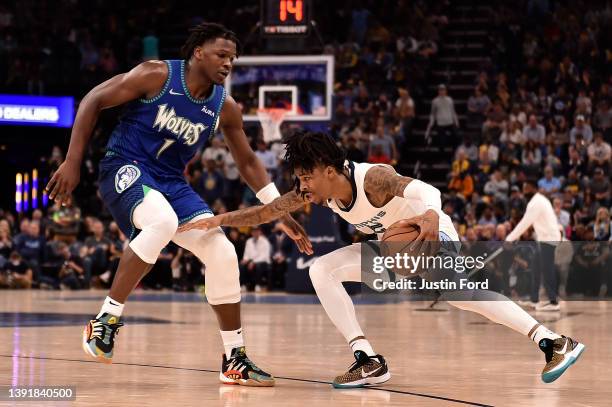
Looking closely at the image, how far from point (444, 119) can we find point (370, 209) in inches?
603

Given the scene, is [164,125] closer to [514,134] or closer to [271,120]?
[271,120]

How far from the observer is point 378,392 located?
251 inches

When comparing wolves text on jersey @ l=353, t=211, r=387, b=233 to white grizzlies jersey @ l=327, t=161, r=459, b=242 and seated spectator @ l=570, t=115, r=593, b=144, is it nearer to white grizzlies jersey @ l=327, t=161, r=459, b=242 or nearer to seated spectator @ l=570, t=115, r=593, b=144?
white grizzlies jersey @ l=327, t=161, r=459, b=242

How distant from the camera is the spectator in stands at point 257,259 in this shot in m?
18.7

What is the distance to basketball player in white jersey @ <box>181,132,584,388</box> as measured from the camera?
642 cm

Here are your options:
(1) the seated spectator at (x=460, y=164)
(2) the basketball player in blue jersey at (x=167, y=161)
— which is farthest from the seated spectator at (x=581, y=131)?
(2) the basketball player in blue jersey at (x=167, y=161)

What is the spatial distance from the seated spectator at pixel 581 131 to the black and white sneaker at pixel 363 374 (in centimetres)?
1384

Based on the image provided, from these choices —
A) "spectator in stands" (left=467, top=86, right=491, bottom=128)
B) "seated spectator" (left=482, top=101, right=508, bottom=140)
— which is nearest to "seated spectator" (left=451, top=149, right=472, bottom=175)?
"seated spectator" (left=482, top=101, right=508, bottom=140)

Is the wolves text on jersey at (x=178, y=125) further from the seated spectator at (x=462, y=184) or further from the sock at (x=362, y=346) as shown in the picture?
the seated spectator at (x=462, y=184)

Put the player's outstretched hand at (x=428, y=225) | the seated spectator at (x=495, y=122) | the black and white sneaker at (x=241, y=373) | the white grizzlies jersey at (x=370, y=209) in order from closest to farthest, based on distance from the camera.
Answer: the player's outstretched hand at (x=428, y=225)
the white grizzlies jersey at (x=370, y=209)
the black and white sneaker at (x=241, y=373)
the seated spectator at (x=495, y=122)

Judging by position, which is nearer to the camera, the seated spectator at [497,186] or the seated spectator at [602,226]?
the seated spectator at [602,226]

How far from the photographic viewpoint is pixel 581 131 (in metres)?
19.9

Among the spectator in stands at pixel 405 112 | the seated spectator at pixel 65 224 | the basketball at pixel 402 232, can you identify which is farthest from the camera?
the spectator in stands at pixel 405 112

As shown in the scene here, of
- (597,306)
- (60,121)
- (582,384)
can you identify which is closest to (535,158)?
(597,306)
